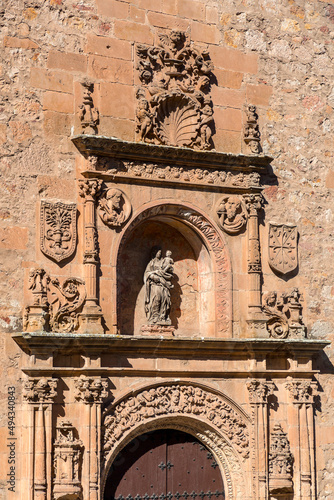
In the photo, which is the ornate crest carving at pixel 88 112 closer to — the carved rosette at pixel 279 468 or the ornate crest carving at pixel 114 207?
the ornate crest carving at pixel 114 207

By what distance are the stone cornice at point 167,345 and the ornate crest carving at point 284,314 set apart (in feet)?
0.62

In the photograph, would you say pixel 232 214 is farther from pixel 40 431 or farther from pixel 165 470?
pixel 40 431

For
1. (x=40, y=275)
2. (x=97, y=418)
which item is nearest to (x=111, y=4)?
(x=40, y=275)

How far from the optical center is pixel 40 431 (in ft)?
32.6

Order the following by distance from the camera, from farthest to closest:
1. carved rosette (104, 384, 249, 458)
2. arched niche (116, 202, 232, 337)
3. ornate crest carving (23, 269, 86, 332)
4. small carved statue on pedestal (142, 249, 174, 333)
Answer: arched niche (116, 202, 232, 337) < small carved statue on pedestal (142, 249, 174, 333) < carved rosette (104, 384, 249, 458) < ornate crest carving (23, 269, 86, 332)

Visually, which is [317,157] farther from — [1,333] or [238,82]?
[1,333]

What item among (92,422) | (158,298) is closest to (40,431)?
(92,422)

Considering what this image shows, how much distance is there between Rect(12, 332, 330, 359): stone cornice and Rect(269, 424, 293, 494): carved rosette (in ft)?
3.37

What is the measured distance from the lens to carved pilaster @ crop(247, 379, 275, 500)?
11023mm

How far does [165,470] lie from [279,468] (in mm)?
1268

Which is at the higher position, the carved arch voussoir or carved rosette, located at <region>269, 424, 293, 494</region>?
the carved arch voussoir

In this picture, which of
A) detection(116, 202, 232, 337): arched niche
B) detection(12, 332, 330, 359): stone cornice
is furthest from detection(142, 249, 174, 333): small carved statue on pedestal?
detection(12, 332, 330, 359): stone cornice

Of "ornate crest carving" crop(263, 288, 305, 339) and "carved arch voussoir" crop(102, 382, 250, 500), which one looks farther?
"ornate crest carving" crop(263, 288, 305, 339)

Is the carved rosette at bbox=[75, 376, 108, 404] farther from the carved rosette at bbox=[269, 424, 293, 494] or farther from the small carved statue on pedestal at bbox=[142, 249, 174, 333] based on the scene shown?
the carved rosette at bbox=[269, 424, 293, 494]
